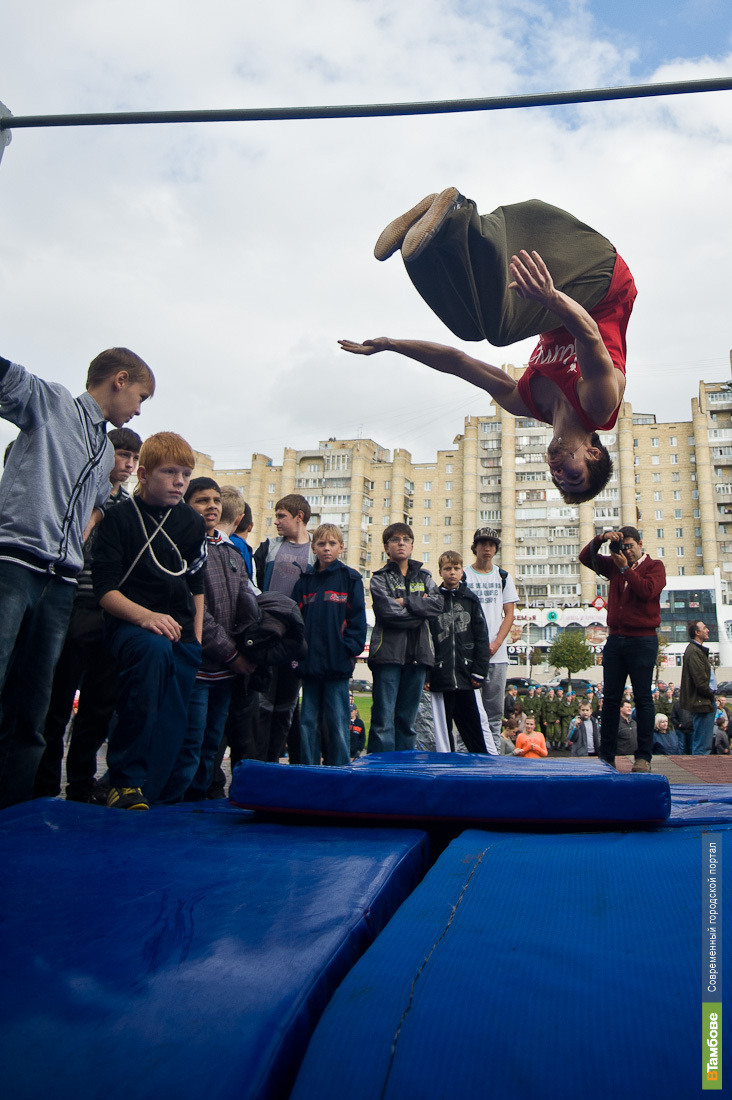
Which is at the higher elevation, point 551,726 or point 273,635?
point 273,635

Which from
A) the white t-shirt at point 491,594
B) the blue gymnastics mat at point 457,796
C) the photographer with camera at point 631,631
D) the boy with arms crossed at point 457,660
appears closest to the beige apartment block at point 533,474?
the photographer with camera at point 631,631

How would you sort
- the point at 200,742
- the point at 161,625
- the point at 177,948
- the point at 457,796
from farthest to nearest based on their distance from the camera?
the point at 200,742, the point at 161,625, the point at 457,796, the point at 177,948

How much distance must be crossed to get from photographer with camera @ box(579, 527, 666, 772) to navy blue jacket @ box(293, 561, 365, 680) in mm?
1516

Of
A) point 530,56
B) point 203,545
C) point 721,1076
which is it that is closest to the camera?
point 721,1076

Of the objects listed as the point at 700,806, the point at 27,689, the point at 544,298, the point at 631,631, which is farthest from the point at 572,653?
the point at 27,689

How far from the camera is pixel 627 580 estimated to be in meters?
4.43

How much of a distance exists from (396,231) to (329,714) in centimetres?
276

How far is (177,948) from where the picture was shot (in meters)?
1.17

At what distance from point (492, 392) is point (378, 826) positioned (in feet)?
9.64

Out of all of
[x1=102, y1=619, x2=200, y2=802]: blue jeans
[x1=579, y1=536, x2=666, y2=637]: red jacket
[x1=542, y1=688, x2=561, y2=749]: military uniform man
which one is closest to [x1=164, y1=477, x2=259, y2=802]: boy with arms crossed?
[x1=102, y1=619, x2=200, y2=802]: blue jeans

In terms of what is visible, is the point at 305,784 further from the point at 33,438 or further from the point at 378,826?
the point at 33,438

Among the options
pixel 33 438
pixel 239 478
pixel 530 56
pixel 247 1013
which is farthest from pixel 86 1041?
pixel 239 478

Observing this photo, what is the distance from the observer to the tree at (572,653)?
123ft

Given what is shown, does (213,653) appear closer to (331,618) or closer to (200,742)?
(200,742)
